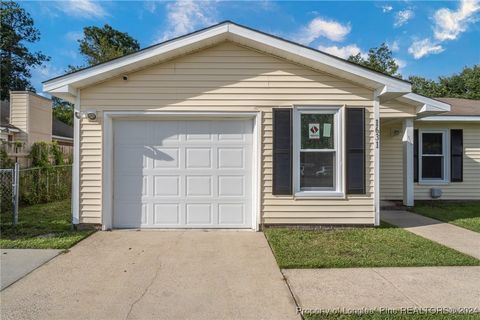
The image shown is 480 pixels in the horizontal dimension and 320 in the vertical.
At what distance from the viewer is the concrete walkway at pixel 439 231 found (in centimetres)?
538

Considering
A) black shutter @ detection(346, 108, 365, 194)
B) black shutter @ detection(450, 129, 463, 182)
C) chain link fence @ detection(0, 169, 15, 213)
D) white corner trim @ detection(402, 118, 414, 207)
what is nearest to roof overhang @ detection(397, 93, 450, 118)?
white corner trim @ detection(402, 118, 414, 207)

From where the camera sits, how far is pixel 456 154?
10.1m

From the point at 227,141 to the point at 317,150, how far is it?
1751 millimetres

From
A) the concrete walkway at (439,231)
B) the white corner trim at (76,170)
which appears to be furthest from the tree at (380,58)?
the white corner trim at (76,170)

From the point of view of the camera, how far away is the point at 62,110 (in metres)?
32.8

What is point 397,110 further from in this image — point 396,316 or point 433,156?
point 396,316

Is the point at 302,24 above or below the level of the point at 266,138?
above

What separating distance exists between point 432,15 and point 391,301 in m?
14.3

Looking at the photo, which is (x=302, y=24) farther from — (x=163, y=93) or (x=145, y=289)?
(x=145, y=289)

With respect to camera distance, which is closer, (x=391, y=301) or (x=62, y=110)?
(x=391, y=301)

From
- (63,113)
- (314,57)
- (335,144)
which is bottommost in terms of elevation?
(335,144)

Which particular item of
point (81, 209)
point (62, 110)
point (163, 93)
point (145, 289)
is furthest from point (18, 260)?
point (62, 110)

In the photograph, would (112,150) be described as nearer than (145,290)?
No

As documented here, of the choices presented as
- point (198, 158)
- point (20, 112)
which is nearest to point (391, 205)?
point (198, 158)
